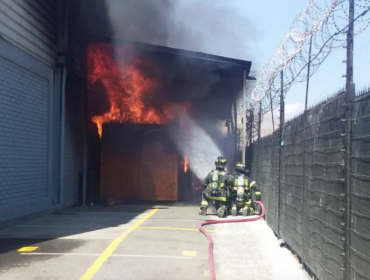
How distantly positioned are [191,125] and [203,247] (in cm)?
994

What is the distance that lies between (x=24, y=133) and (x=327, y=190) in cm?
748

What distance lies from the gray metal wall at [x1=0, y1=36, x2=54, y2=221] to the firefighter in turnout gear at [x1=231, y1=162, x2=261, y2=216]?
475cm

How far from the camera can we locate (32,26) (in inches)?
423

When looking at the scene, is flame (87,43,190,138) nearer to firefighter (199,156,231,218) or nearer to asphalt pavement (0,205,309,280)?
firefighter (199,156,231,218)

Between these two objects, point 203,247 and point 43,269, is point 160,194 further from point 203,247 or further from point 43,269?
point 43,269

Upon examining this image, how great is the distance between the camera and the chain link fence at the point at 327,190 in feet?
11.9

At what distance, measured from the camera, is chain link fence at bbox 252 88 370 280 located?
11.9ft

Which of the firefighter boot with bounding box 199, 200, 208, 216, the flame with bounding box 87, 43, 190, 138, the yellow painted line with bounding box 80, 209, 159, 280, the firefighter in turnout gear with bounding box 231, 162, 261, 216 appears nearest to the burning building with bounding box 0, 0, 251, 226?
the flame with bounding box 87, 43, 190, 138

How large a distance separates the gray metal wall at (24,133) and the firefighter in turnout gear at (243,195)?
15.6ft

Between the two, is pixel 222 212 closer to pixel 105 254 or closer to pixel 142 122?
pixel 105 254

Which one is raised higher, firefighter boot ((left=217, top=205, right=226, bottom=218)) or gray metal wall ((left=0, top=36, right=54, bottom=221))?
gray metal wall ((left=0, top=36, right=54, bottom=221))

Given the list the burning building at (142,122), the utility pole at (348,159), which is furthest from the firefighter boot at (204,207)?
the utility pole at (348,159)

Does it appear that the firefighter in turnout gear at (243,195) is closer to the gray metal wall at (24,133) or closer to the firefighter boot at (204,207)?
the firefighter boot at (204,207)

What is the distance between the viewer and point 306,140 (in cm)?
595
